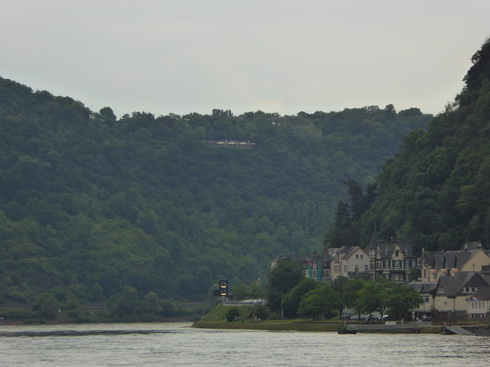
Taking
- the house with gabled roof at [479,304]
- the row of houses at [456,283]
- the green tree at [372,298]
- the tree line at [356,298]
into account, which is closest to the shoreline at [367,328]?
the tree line at [356,298]

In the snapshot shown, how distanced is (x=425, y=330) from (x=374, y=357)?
39.8 m

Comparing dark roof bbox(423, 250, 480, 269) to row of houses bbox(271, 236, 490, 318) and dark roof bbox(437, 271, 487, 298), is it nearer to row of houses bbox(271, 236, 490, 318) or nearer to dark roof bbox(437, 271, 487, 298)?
row of houses bbox(271, 236, 490, 318)

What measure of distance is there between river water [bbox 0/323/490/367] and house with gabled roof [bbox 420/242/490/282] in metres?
28.1

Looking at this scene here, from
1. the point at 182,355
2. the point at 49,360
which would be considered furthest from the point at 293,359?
the point at 49,360

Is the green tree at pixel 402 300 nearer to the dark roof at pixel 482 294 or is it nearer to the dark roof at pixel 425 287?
the dark roof at pixel 425 287

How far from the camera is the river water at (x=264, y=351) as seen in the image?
118438 millimetres

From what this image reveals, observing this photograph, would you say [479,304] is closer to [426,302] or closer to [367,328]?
[426,302]

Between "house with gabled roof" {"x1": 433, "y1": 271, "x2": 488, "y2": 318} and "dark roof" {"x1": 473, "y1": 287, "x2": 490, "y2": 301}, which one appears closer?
"dark roof" {"x1": 473, "y1": 287, "x2": 490, "y2": 301}

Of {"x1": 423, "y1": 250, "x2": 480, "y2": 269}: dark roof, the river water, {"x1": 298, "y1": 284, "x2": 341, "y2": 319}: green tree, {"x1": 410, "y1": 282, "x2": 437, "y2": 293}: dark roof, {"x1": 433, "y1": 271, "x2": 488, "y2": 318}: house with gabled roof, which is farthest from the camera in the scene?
{"x1": 423, "y1": 250, "x2": 480, "y2": 269}: dark roof

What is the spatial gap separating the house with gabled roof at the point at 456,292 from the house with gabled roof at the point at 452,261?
835 cm

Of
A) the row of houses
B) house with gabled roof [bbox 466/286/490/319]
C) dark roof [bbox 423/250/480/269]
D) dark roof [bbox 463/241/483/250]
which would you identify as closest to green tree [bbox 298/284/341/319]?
the row of houses

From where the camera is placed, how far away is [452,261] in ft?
617

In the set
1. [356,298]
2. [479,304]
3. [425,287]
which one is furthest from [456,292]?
[356,298]

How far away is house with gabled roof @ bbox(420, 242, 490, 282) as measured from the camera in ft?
605
